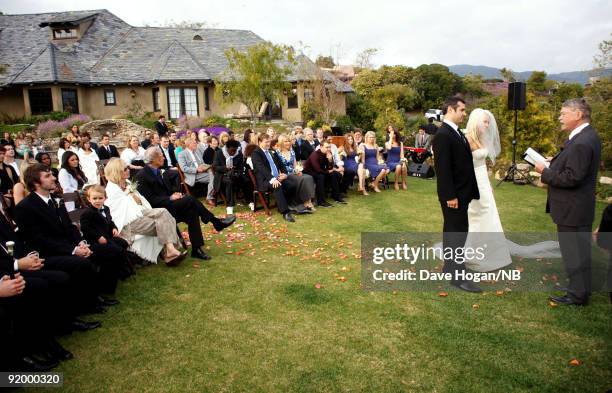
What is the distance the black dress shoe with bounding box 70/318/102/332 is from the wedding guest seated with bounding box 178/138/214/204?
584 cm

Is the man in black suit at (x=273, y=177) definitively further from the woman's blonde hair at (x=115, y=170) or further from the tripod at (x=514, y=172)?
the tripod at (x=514, y=172)

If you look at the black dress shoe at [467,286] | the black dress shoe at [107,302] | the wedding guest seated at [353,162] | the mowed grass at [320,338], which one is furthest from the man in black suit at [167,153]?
the black dress shoe at [467,286]

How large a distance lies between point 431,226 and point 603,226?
392 cm

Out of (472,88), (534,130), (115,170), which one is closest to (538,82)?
(472,88)

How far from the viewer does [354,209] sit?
9.56 meters

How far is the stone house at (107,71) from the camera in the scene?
27.2 m

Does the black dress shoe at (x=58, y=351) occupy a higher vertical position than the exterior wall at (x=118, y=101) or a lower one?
lower

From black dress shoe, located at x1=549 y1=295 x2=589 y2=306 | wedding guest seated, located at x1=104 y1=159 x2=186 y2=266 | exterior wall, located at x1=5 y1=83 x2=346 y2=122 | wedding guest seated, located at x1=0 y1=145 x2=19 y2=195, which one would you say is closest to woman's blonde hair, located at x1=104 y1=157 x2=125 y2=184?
wedding guest seated, located at x1=104 y1=159 x2=186 y2=266

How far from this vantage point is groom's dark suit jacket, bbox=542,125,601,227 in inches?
175

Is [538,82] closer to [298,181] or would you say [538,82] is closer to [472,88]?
[472,88]

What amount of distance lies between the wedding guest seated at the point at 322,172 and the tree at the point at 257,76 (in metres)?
14.5

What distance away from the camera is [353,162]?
11461mm

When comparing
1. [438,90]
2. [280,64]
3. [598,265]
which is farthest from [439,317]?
[438,90]

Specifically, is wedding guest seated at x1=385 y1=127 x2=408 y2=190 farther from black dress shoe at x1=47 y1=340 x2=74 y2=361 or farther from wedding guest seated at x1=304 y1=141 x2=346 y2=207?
black dress shoe at x1=47 y1=340 x2=74 y2=361
